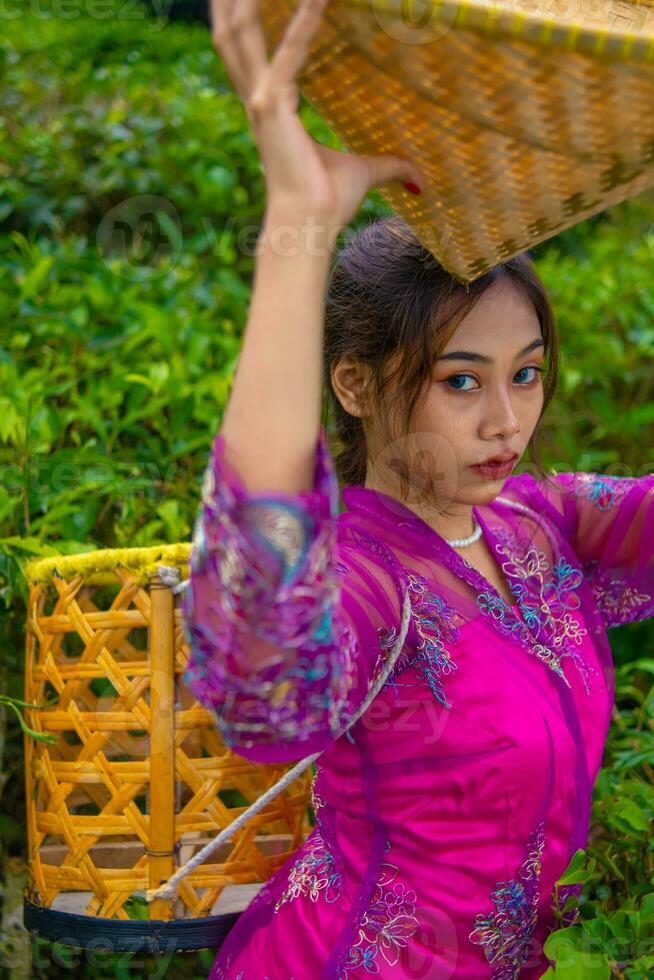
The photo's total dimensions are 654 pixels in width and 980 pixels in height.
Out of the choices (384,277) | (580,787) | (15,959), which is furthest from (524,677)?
(15,959)

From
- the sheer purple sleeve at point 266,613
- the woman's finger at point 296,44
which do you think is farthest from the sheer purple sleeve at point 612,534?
the woman's finger at point 296,44

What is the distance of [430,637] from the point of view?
1.28m

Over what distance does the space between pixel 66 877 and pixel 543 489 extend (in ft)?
2.72

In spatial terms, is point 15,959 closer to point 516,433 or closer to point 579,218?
point 516,433

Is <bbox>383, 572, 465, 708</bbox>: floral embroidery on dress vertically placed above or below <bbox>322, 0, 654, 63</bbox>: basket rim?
below

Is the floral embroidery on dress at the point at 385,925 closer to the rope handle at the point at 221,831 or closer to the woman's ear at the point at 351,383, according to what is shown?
the rope handle at the point at 221,831

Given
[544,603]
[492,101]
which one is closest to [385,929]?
[544,603]

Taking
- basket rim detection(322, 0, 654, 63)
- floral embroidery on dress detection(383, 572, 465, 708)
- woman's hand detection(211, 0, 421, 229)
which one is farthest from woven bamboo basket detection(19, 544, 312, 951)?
basket rim detection(322, 0, 654, 63)

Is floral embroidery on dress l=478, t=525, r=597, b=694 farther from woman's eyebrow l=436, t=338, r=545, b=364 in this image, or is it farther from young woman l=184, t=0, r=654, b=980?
woman's eyebrow l=436, t=338, r=545, b=364

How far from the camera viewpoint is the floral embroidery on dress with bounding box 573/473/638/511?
160cm

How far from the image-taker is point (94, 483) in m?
1.88

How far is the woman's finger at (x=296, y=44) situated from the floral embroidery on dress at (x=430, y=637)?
0.61 meters

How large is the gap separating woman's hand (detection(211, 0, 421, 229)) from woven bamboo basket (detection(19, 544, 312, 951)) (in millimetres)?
670

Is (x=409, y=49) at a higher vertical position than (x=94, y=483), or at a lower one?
higher
